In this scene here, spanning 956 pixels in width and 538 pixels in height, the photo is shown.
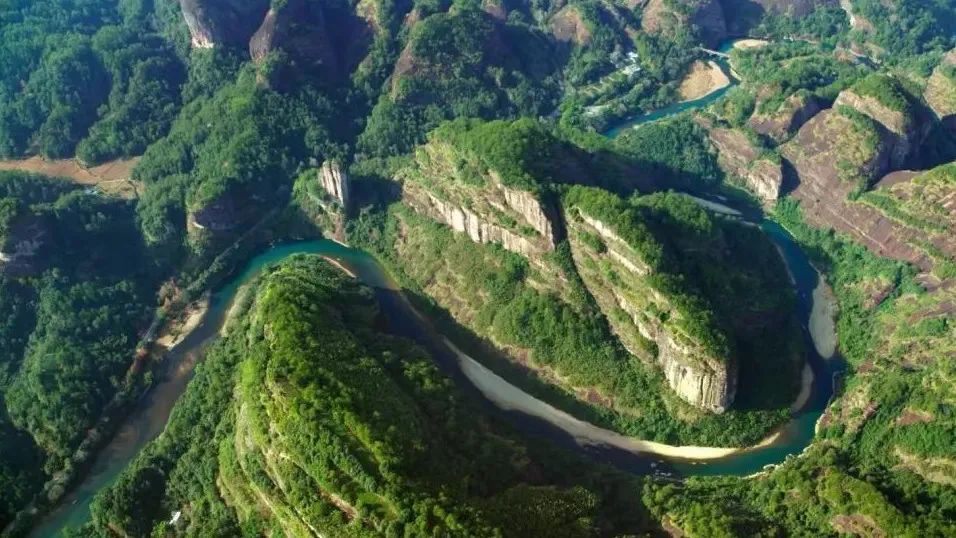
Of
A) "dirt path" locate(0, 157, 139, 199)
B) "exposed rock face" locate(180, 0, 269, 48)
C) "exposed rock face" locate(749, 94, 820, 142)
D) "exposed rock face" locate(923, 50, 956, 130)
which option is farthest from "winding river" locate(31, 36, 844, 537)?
"exposed rock face" locate(180, 0, 269, 48)

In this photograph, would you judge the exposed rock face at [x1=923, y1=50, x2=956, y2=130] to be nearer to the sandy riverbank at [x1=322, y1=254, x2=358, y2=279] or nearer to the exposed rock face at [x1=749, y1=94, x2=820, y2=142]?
the exposed rock face at [x1=749, y1=94, x2=820, y2=142]

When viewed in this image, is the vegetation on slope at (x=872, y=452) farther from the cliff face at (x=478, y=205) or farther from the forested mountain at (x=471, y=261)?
the cliff face at (x=478, y=205)

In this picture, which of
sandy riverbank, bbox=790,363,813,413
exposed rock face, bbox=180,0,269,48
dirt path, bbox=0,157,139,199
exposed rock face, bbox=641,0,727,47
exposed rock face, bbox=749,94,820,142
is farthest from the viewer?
exposed rock face, bbox=641,0,727,47

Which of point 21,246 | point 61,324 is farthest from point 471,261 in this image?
point 21,246

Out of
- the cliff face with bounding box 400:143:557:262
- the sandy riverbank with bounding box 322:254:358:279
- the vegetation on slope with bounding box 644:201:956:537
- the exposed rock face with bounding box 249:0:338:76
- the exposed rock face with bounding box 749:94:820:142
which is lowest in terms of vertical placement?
the vegetation on slope with bounding box 644:201:956:537

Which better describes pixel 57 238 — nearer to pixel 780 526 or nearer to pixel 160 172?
pixel 160 172

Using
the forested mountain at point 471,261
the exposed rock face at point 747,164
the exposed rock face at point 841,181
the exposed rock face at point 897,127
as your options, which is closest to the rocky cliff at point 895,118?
the exposed rock face at point 897,127
